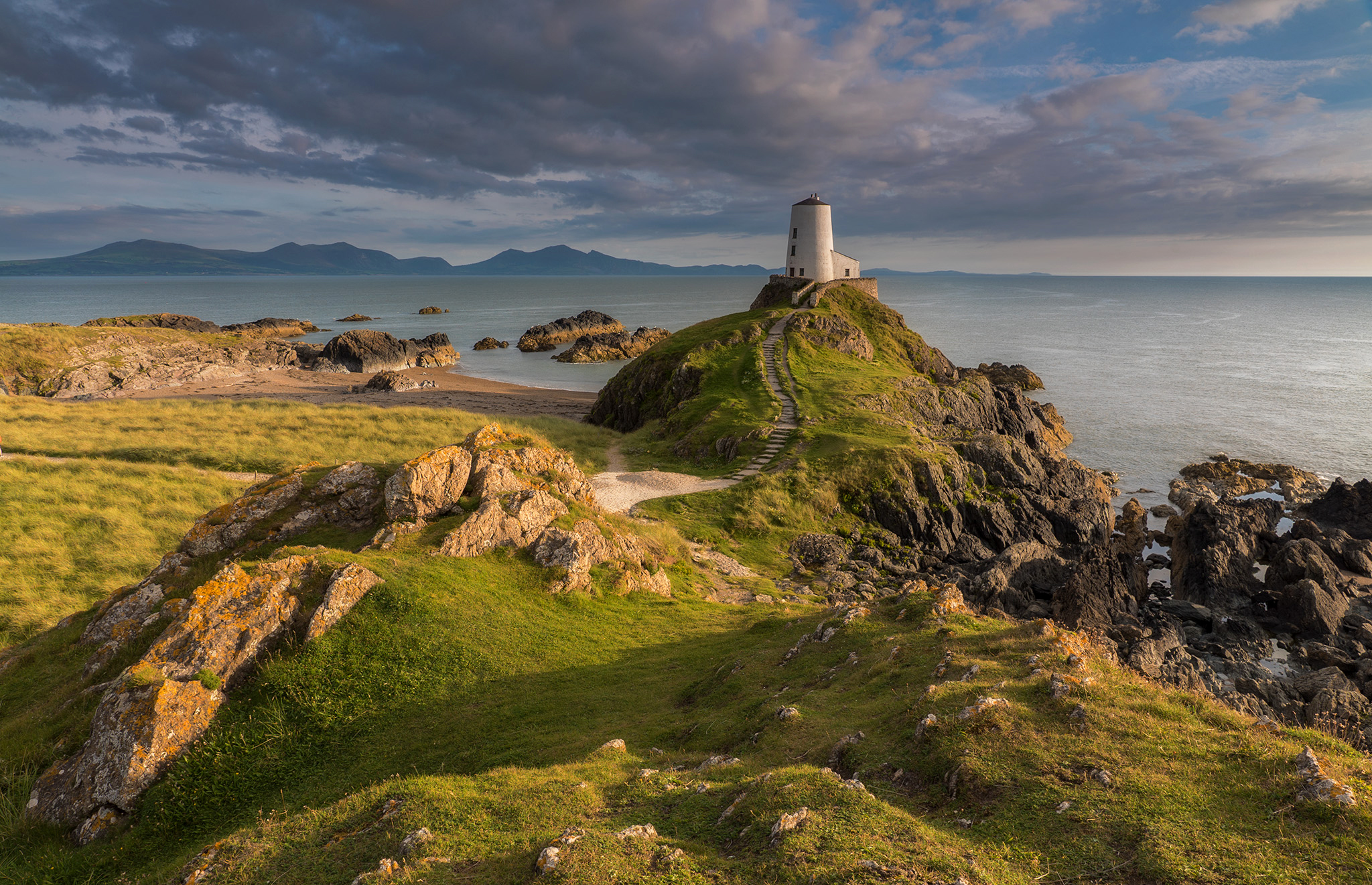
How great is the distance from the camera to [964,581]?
29.5 meters

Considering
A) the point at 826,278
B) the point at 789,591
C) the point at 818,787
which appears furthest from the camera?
the point at 826,278

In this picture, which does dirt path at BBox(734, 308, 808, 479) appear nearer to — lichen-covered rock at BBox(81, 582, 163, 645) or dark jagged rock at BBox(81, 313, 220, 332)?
lichen-covered rock at BBox(81, 582, 163, 645)

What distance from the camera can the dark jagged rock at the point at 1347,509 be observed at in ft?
132

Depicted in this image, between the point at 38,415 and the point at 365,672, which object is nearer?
the point at 365,672

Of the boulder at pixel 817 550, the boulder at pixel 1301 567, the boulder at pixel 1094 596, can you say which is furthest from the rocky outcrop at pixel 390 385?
the boulder at pixel 1301 567

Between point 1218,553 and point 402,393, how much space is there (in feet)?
280

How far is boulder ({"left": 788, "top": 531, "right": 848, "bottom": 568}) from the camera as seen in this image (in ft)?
105

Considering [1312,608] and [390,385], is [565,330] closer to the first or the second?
[390,385]

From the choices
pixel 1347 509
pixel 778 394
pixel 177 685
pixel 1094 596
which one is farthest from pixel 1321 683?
pixel 778 394

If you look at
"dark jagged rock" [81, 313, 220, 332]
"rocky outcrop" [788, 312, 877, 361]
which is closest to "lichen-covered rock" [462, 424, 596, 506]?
"rocky outcrop" [788, 312, 877, 361]

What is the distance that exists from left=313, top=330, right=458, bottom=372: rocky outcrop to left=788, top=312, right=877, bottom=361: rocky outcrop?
72984 millimetres

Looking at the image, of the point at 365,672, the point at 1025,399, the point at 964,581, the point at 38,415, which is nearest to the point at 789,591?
the point at 964,581

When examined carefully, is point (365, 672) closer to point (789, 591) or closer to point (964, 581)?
point (789, 591)

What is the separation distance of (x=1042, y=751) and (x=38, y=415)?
213 ft
